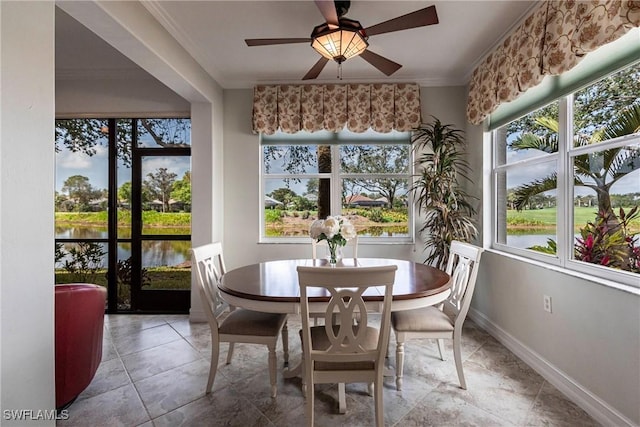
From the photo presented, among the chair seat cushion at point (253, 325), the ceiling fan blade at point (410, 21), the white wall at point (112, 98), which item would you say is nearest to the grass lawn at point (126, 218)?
the white wall at point (112, 98)

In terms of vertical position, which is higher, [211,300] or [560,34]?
[560,34]

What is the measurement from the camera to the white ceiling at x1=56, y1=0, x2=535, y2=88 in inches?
84.6

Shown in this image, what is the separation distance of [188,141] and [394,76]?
245 centimetres

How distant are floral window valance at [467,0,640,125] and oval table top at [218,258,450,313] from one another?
1.56 metres

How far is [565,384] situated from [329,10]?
109 inches

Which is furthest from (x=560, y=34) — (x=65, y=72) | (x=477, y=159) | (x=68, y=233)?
(x=68, y=233)

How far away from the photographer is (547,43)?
1956 mm

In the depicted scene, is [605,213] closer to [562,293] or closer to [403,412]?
[562,293]

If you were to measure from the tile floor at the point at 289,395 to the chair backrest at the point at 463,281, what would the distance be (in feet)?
1.63

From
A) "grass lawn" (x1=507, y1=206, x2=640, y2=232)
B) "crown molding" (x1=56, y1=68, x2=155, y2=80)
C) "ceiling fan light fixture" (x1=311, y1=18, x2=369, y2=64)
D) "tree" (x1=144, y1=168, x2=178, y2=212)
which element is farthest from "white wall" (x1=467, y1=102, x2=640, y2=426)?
"crown molding" (x1=56, y1=68, x2=155, y2=80)

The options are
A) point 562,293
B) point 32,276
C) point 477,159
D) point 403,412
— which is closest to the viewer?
point 32,276

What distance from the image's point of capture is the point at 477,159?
3.11 meters

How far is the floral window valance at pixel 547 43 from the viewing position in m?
1.53

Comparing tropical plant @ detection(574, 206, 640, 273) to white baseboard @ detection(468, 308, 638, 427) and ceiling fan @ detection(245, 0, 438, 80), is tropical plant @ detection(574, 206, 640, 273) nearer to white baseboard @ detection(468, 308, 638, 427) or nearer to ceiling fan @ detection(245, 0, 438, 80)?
white baseboard @ detection(468, 308, 638, 427)
